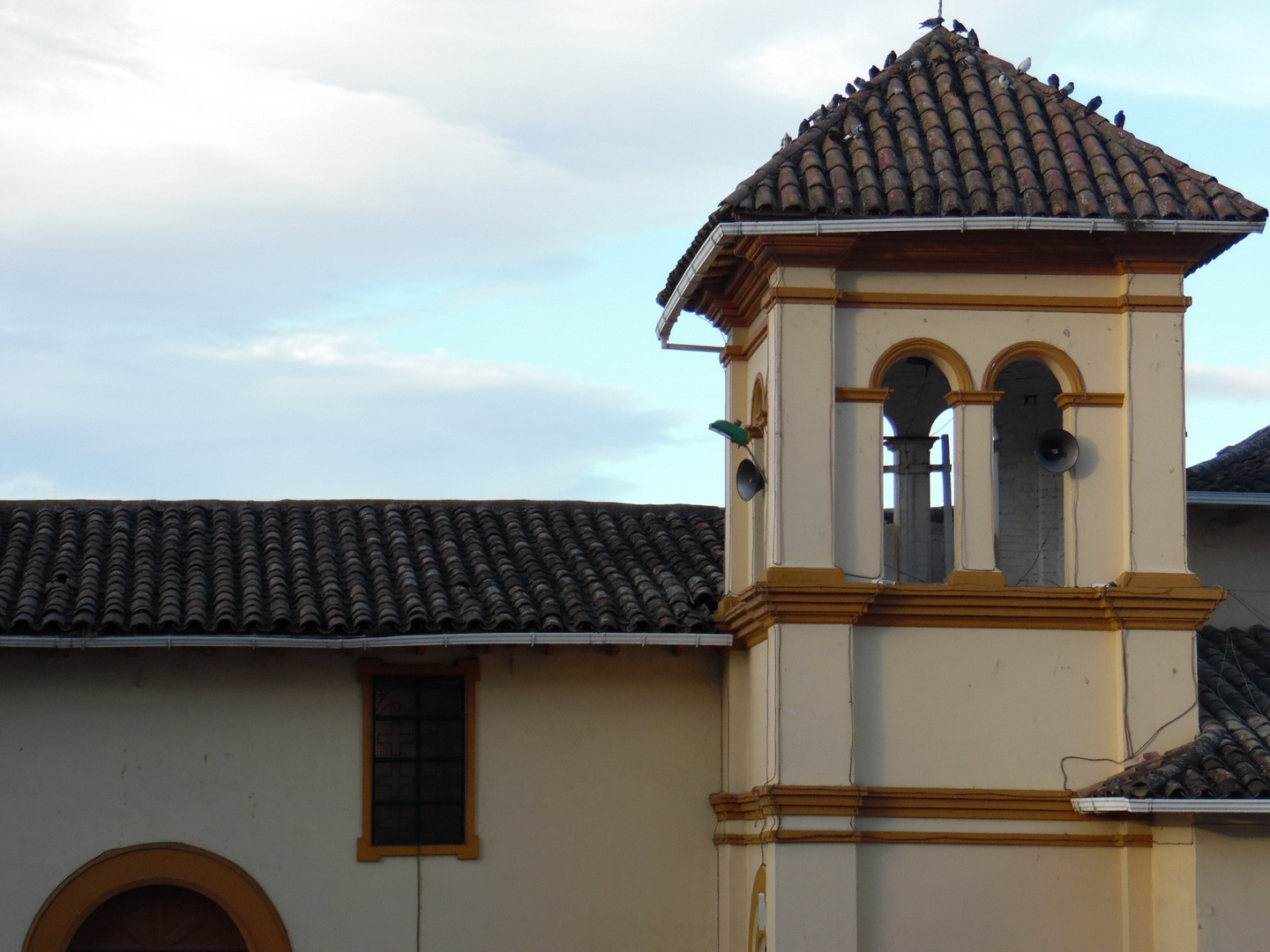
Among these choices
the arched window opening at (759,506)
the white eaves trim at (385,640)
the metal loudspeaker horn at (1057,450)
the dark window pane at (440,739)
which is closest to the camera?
the metal loudspeaker horn at (1057,450)

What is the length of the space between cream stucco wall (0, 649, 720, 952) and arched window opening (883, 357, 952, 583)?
6.73 feet

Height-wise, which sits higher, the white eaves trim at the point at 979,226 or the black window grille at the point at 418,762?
the white eaves trim at the point at 979,226

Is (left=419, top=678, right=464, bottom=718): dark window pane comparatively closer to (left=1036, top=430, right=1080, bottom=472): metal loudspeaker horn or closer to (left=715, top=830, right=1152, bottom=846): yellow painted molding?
(left=715, top=830, right=1152, bottom=846): yellow painted molding

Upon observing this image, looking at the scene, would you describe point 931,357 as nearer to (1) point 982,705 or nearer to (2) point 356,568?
(1) point 982,705

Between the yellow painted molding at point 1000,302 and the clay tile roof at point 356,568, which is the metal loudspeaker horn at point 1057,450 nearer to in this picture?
the yellow painted molding at point 1000,302

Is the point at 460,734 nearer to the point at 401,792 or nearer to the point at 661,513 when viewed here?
the point at 401,792

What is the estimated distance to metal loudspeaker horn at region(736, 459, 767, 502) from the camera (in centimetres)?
1316

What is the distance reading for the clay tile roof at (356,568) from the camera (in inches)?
531

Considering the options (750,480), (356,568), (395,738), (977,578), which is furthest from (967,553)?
(356,568)

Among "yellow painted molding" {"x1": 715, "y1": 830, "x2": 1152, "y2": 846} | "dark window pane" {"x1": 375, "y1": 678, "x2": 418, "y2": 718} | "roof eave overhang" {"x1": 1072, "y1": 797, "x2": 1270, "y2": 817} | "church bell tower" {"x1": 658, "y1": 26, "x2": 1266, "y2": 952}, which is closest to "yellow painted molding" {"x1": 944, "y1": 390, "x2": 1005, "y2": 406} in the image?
"church bell tower" {"x1": 658, "y1": 26, "x2": 1266, "y2": 952}

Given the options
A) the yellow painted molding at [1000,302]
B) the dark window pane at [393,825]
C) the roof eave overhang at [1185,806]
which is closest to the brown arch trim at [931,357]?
the yellow painted molding at [1000,302]

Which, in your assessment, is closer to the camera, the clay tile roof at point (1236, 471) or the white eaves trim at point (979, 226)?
the white eaves trim at point (979, 226)

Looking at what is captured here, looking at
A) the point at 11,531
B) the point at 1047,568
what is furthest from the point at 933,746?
the point at 11,531

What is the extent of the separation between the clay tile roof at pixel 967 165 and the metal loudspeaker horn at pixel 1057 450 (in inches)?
63.1
